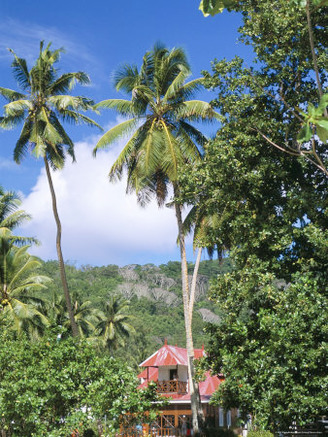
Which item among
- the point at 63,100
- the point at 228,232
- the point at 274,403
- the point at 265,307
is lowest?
the point at 274,403

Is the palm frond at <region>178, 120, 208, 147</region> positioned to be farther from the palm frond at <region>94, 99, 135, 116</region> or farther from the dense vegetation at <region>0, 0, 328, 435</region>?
the dense vegetation at <region>0, 0, 328, 435</region>

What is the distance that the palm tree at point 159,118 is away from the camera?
2238cm

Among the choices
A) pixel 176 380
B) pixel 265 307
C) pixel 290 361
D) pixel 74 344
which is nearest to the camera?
pixel 290 361

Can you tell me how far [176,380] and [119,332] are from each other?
24.0 m

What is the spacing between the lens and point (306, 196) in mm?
13688

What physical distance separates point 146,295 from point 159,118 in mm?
85583

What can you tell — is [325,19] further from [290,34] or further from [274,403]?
[274,403]

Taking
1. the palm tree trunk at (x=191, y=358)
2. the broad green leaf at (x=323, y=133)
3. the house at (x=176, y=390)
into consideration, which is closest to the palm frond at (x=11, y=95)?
the palm tree trunk at (x=191, y=358)

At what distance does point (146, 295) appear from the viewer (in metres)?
106

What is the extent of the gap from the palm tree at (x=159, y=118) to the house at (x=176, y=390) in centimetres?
937

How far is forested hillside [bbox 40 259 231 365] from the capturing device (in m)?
72.6

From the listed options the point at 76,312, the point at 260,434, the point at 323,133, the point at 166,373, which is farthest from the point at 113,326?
the point at 323,133

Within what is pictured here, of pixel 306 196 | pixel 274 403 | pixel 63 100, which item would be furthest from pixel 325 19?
pixel 63 100

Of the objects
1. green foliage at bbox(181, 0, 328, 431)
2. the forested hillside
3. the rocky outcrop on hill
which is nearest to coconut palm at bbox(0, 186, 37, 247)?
green foliage at bbox(181, 0, 328, 431)
